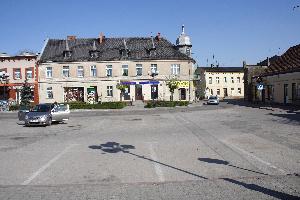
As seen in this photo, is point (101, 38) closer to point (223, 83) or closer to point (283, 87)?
point (283, 87)

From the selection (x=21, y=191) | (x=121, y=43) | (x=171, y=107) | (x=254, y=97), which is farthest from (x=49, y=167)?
(x=254, y=97)

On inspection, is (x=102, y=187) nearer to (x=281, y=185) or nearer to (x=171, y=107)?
(x=281, y=185)

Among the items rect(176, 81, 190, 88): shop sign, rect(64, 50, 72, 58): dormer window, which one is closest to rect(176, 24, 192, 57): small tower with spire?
rect(176, 81, 190, 88): shop sign

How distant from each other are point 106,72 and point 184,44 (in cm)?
1433

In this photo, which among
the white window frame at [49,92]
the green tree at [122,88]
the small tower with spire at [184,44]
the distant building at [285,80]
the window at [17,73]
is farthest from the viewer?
the small tower with spire at [184,44]

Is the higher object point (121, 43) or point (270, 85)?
point (121, 43)

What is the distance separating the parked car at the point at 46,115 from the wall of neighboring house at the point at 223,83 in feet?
208

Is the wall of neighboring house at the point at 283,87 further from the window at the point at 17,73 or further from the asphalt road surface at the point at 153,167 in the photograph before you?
the window at the point at 17,73

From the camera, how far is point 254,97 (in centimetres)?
5691

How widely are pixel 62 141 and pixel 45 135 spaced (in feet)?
9.44

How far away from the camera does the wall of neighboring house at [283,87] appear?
38875mm

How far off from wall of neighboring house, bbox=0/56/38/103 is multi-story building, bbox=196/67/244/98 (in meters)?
45.1

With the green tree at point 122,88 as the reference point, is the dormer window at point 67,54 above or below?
above

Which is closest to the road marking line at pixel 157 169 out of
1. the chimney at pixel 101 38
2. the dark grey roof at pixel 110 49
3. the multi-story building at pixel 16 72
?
the dark grey roof at pixel 110 49
